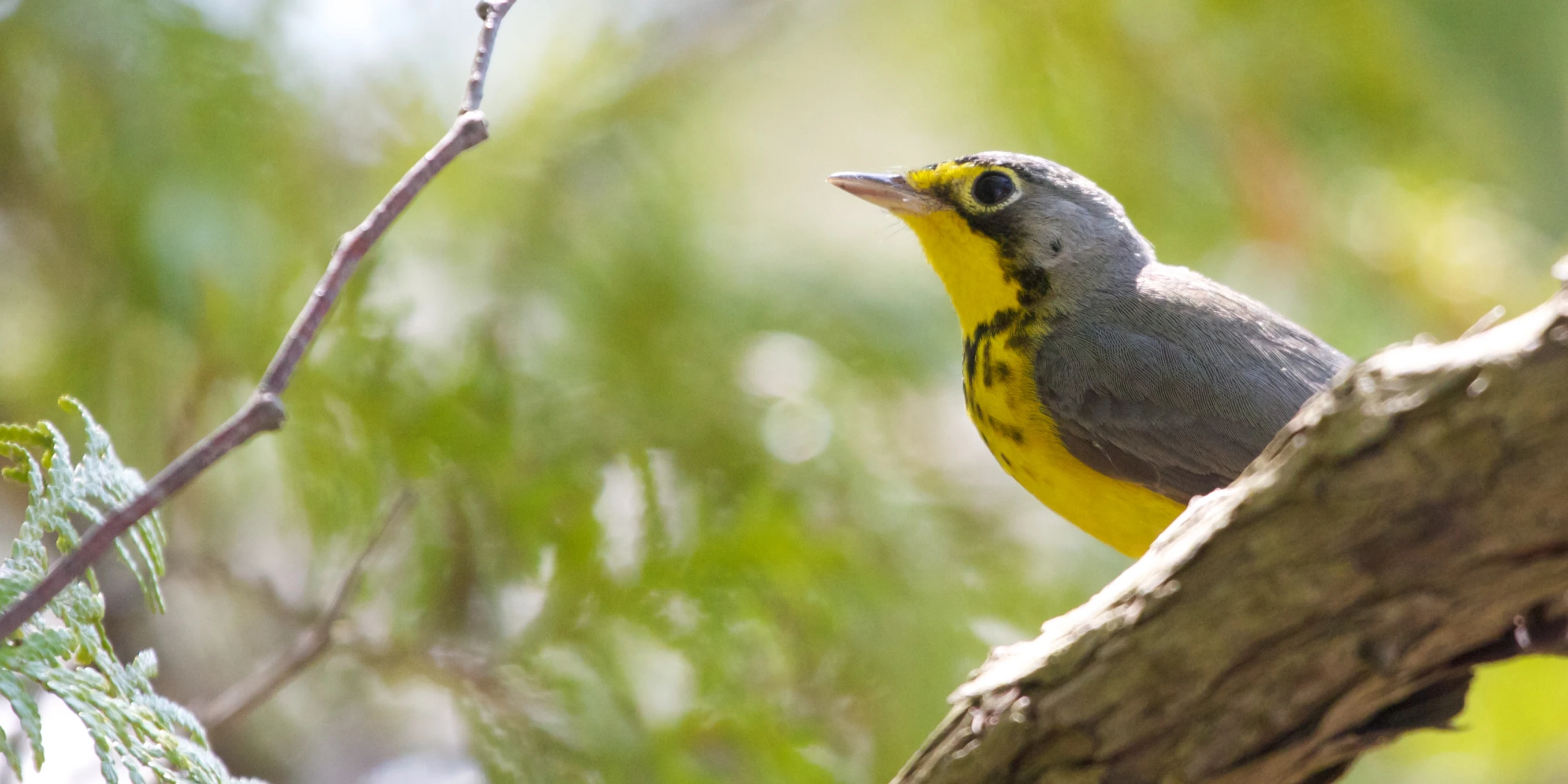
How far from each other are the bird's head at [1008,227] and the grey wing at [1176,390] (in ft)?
0.67

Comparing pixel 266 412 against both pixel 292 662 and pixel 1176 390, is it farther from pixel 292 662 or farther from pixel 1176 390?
pixel 1176 390

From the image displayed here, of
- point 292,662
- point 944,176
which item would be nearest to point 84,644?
point 292,662

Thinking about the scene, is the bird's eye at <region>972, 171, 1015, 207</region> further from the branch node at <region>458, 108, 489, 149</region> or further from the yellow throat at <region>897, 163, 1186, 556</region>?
the branch node at <region>458, 108, 489, 149</region>

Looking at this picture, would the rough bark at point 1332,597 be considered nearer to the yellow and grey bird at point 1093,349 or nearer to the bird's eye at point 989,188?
the yellow and grey bird at point 1093,349

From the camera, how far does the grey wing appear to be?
2859mm

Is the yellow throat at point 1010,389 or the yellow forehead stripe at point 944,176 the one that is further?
the yellow forehead stripe at point 944,176

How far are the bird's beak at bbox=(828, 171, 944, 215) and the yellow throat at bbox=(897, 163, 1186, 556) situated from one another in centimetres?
2

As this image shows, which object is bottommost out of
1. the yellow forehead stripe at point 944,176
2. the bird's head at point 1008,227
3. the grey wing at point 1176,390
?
the grey wing at point 1176,390

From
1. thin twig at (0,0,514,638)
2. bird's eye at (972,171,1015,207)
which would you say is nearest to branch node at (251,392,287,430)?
thin twig at (0,0,514,638)

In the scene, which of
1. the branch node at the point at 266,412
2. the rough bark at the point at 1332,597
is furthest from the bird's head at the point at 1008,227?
the branch node at the point at 266,412

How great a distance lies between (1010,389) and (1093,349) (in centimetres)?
21

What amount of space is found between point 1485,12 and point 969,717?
4.15 metres

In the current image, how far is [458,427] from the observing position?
3.50 metres

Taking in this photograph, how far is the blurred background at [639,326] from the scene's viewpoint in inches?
136
